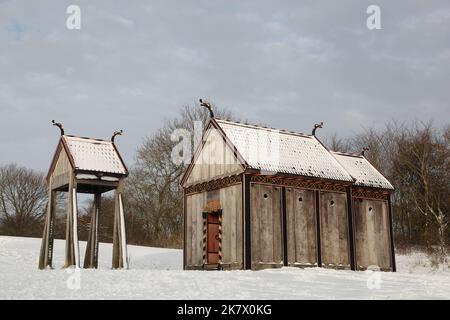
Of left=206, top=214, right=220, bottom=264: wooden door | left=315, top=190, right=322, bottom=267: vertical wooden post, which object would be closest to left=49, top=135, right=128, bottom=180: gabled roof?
left=206, top=214, right=220, bottom=264: wooden door

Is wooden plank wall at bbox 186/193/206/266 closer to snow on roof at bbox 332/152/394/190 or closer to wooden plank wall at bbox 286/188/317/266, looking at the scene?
wooden plank wall at bbox 286/188/317/266

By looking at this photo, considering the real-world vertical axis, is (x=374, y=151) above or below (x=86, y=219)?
above

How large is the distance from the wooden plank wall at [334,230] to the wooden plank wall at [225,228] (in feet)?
12.5

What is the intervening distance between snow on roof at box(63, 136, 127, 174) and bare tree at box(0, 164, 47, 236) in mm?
31853

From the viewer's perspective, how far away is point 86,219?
4912 cm

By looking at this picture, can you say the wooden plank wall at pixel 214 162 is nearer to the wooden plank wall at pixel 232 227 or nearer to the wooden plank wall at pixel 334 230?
the wooden plank wall at pixel 232 227

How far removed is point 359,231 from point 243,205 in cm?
658

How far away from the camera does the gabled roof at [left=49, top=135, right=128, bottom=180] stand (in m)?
19.4

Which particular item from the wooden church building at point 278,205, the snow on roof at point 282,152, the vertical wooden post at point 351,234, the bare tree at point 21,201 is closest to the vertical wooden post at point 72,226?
the wooden church building at point 278,205

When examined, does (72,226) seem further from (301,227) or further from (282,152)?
(282,152)

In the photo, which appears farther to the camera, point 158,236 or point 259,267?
point 158,236

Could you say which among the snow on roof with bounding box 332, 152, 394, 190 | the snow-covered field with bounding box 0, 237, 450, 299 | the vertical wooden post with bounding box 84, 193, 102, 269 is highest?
the snow on roof with bounding box 332, 152, 394, 190
